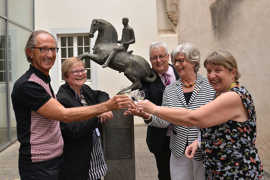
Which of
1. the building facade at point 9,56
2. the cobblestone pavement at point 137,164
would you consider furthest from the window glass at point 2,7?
the cobblestone pavement at point 137,164

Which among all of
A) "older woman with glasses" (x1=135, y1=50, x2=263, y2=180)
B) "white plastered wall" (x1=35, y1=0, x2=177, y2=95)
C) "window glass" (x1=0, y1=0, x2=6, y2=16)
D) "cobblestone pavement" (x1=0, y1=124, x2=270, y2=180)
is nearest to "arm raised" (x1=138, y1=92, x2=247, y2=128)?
"older woman with glasses" (x1=135, y1=50, x2=263, y2=180)

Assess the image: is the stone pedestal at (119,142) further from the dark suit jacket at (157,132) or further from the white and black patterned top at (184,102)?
the white and black patterned top at (184,102)

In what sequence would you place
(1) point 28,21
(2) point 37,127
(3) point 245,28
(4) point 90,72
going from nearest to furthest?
(2) point 37,127 < (3) point 245,28 < (1) point 28,21 < (4) point 90,72

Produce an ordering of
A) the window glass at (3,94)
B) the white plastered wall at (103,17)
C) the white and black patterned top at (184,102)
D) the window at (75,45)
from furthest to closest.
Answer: the window at (75,45) < the white plastered wall at (103,17) < the window glass at (3,94) < the white and black patterned top at (184,102)

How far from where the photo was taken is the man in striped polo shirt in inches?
72.4

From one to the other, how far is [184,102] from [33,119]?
1.13 metres

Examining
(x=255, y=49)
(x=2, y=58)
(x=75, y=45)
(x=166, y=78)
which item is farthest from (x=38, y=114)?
(x=75, y=45)

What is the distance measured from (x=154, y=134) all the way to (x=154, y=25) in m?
7.32

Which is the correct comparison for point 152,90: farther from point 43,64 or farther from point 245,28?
point 245,28

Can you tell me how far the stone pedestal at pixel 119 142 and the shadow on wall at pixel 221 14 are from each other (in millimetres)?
3875

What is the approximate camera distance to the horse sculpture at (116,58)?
3.49 metres

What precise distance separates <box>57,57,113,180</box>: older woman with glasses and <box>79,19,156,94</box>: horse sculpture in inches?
35.6

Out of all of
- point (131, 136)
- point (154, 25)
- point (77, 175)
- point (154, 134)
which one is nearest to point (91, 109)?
point (77, 175)

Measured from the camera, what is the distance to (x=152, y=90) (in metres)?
2.93
